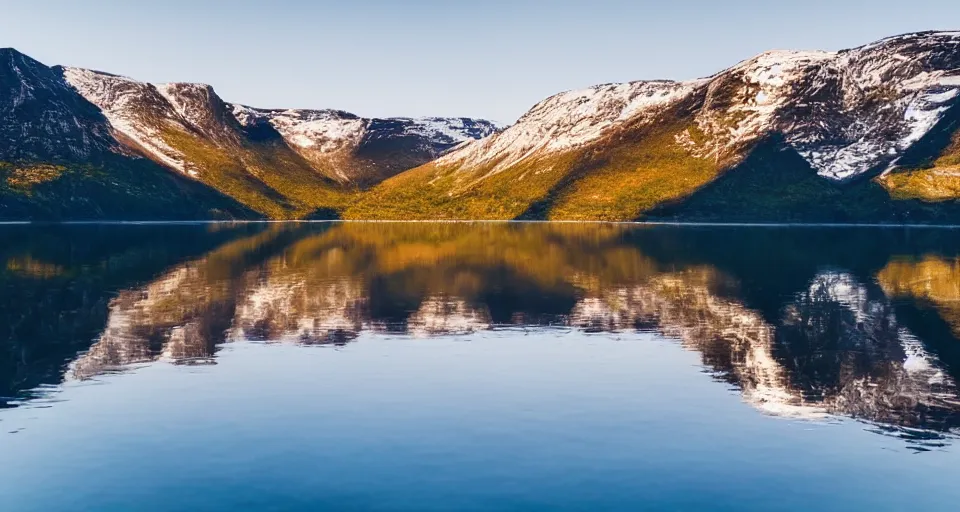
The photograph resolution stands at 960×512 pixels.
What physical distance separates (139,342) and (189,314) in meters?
14.8

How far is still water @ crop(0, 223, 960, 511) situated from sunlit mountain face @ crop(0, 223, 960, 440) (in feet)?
1.37

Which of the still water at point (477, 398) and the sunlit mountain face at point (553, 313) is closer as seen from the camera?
the still water at point (477, 398)

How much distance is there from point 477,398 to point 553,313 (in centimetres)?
3669

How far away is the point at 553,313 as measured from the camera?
8462cm

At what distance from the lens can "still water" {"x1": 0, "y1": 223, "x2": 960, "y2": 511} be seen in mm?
33750

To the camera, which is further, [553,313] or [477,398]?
[553,313]

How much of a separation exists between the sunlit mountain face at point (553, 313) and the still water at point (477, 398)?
0.42 meters

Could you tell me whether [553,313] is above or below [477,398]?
above

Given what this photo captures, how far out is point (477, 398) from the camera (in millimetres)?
48719

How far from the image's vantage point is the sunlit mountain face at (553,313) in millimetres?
53500

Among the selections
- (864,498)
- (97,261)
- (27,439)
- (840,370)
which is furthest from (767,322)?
(97,261)

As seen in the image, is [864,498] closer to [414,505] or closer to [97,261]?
[414,505]

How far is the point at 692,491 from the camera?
33.3 metres

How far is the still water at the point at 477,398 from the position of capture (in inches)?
1329
